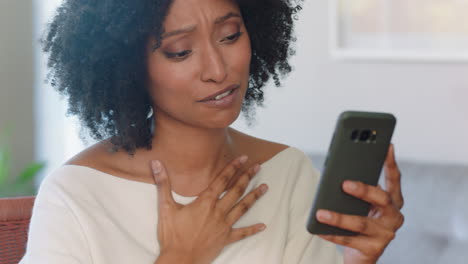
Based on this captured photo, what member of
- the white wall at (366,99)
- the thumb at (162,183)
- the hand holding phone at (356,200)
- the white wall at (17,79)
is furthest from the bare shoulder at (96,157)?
the white wall at (17,79)

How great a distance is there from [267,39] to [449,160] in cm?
147

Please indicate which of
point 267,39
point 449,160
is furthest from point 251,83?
point 449,160

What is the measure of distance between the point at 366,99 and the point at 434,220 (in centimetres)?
58

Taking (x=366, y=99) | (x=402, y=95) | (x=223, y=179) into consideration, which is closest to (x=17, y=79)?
(x=366, y=99)

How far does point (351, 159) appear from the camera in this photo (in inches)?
45.2

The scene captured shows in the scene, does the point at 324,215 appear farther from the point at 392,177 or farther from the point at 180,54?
the point at 180,54

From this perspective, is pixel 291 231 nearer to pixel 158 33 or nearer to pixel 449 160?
pixel 158 33

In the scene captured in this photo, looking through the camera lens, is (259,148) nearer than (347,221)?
No

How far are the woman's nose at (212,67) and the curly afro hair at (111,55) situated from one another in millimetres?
100

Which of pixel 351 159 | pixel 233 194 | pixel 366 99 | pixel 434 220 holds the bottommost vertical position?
pixel 434 220

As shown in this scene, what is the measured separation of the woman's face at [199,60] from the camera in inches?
51.3

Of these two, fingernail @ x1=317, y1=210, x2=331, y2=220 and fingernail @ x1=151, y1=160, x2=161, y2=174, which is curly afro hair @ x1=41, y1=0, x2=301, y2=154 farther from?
fingernail @ x1=317, y1=210, x2=331, y2=220

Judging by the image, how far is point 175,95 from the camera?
1.34 meters

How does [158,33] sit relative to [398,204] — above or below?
above
